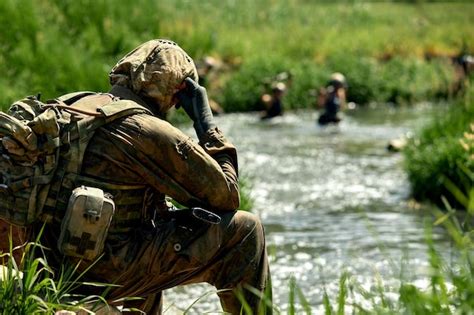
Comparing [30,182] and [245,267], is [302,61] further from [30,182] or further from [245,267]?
[30,182]

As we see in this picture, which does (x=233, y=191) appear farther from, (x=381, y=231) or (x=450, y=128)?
(x=450, y=128)

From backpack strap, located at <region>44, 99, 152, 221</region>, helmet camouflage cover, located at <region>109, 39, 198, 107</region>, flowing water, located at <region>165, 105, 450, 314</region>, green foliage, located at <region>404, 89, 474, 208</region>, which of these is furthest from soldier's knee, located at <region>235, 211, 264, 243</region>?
green foliage, located at <region>404, 89, 474, 208</region>

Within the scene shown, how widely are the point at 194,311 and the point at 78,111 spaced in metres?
2.77

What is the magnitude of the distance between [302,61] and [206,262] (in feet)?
83.7

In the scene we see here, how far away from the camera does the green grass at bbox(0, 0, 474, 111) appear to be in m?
15.0

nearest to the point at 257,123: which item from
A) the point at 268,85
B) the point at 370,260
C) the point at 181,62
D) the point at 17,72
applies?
the point at 268,85

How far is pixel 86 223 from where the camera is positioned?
17.1 ft

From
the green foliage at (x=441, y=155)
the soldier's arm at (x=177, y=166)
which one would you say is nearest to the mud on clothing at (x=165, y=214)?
the soldier's arm at (x=177, y=166)

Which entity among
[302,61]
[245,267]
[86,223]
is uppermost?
[86,223]

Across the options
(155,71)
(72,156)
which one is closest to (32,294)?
(72,156)

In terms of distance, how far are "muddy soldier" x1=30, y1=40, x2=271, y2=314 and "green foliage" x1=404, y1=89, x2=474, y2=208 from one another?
602cm

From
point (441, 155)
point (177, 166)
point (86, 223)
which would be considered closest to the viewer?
point (86, 223)

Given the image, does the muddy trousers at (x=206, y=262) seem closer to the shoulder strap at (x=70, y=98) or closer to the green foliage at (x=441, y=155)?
the shoulder strap at (x=70, y=98)

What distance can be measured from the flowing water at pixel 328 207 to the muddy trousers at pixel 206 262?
0.74ft
